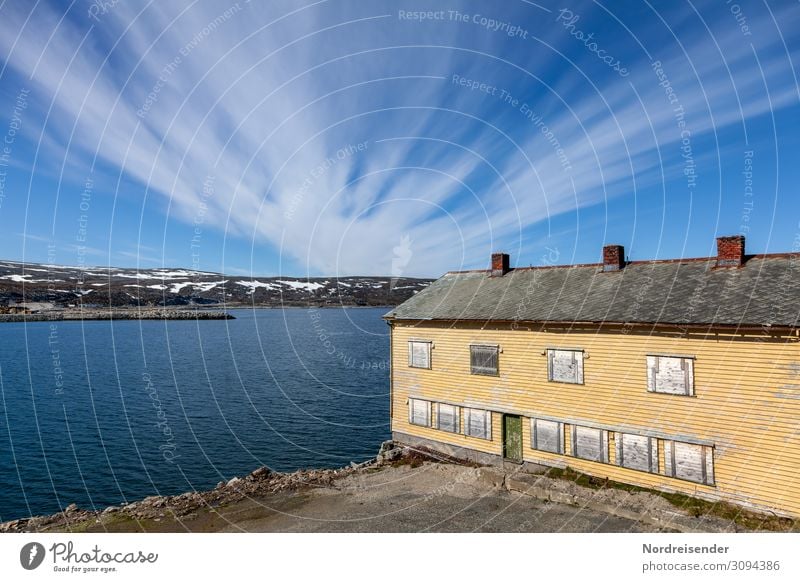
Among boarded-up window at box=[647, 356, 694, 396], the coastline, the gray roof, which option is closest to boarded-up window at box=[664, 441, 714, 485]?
the coastline

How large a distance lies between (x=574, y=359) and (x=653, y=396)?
334 cm

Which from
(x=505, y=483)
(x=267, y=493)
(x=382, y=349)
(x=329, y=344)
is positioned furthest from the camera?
(x=329, y=344)

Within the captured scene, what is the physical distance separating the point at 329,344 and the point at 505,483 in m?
81.9

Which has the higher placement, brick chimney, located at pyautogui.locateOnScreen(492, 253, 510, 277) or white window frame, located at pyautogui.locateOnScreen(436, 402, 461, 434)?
brick chimney, located at pyautogui.locateOnScreen(492, 253, 510, 277)

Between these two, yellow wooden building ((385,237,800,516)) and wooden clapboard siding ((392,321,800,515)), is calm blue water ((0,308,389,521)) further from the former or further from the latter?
wooden clapboard siding ((392,321,800,515))

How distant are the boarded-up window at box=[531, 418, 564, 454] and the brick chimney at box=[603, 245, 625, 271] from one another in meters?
8.17

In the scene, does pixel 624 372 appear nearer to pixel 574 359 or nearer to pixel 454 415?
pixel 574 359

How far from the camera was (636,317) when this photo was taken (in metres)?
18.6

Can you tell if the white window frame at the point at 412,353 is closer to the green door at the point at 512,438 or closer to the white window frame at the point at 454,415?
the white window frame at the point at 454,415

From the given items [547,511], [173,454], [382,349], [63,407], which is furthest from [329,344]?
[547,511]

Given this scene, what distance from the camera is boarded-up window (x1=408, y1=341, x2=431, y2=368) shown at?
83.5ft

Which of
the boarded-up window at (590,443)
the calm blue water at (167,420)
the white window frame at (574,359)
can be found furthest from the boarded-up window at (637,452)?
the calm blue water at (167,420)

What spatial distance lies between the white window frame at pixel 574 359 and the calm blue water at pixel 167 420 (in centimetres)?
1691
